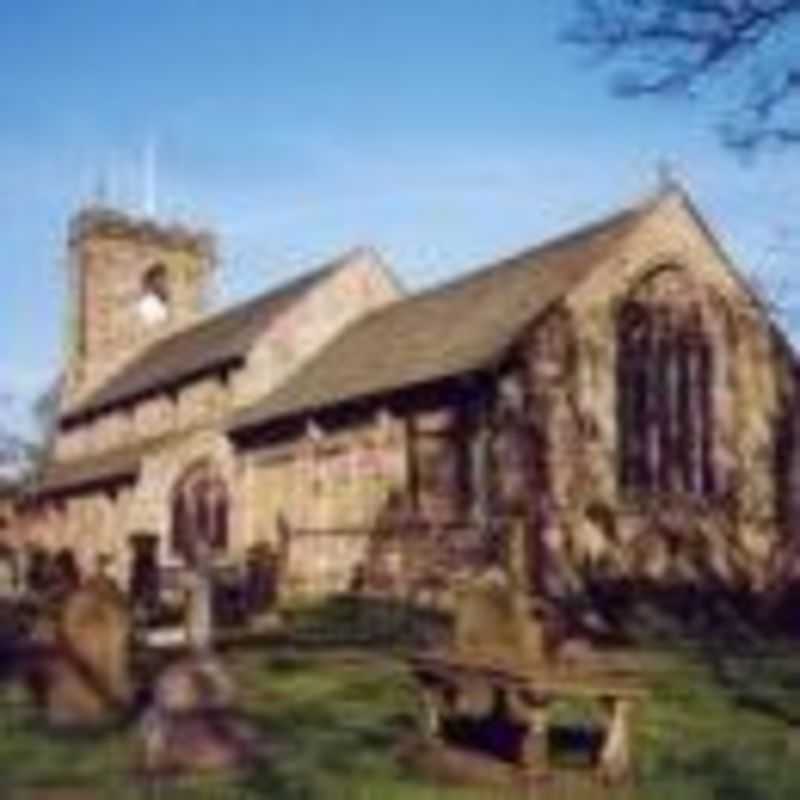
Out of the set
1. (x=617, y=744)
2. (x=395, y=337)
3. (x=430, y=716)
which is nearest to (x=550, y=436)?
(x=395, y=337)

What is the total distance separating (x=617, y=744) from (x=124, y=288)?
162 feet

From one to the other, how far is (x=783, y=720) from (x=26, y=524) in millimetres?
39529

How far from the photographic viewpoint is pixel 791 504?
40.8 metres

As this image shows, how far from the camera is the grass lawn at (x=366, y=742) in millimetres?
15242

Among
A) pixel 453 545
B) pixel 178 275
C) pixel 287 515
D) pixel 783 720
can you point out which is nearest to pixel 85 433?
pixel 178 275

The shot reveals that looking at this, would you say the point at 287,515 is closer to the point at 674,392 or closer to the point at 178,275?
the point at 674,392

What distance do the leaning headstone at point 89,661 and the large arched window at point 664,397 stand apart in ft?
63.6

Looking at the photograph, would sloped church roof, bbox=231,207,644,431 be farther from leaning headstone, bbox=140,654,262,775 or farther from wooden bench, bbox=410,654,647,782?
leaning headstone, bbox=140,654,262,775

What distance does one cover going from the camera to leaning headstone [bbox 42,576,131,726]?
2023 centimetres

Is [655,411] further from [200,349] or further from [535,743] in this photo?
[535,743]

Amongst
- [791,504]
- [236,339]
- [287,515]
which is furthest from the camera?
[236,339]

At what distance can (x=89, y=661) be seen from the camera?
2048 centimetres

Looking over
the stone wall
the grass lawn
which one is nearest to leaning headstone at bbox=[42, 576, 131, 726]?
the grass lawn

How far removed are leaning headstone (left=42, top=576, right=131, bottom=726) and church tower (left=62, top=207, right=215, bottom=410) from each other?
43655 millimetres
